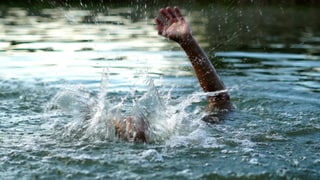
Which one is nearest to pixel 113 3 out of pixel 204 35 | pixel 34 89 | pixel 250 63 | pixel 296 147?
pixel 204 35

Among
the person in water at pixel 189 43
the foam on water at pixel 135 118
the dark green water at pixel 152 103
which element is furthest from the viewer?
the person in water at pixel 189 43

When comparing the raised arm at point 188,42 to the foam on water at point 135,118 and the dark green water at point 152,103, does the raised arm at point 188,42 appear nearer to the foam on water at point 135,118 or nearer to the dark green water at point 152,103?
the dark green water at point 152,103

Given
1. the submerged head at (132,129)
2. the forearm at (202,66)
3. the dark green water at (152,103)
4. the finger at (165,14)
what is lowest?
the dark green water at (152,103)

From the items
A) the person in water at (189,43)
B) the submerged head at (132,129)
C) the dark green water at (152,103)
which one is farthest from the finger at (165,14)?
the submerged head at (132,129)

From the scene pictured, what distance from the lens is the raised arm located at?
581 cm

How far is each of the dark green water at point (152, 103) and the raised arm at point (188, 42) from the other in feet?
0.65

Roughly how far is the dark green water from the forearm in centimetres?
17

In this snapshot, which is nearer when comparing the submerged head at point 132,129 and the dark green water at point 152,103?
the dark green water at point 152,103

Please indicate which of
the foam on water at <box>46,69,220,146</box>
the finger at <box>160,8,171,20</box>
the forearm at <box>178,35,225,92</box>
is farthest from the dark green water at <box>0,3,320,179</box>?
the finger at <box>160,8,171,20</box>

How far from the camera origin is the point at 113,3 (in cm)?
2345

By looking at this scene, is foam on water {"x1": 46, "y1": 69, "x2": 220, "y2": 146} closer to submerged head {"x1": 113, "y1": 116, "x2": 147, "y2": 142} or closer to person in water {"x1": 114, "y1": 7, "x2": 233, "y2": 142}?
submerged head {"x1": 113, "y1": 116, "x2": 147, "y2": 142}

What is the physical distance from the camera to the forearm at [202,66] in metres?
5.81

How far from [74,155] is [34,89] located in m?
3.41

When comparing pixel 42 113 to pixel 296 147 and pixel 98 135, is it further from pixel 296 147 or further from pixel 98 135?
pixel 296 147
